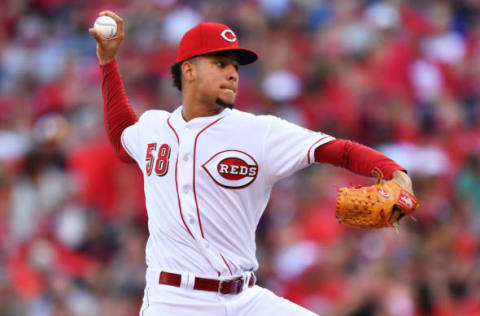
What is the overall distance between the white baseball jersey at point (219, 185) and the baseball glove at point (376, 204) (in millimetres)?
284

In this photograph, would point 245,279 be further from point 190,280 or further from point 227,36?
point 227,36

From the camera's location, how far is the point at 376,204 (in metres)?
3.35

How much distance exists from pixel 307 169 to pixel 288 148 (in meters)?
3.91

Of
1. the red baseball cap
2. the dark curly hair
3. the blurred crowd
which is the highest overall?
the red baseball cap

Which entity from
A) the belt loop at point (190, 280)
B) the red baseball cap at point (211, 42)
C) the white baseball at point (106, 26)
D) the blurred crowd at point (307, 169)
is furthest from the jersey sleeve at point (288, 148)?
the blurred crowd at point (307, 169)

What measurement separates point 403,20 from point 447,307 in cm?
407

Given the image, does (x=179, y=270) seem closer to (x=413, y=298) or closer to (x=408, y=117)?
(x=413, y=298)

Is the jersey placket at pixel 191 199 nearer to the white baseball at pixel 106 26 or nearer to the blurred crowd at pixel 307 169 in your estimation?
the white baseball at pixel 106 26

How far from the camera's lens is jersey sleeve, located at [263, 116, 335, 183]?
362 cm

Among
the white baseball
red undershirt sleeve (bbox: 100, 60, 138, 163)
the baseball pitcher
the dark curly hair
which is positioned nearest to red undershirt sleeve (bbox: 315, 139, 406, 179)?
the baseball pitcher

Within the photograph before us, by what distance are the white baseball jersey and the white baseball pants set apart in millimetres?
92

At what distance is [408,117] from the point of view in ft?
25.5

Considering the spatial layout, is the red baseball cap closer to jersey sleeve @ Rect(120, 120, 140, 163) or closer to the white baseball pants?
jersey sleeve @ Rect(120, 120, 140, 163)

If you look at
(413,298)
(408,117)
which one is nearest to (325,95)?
(408,117)
